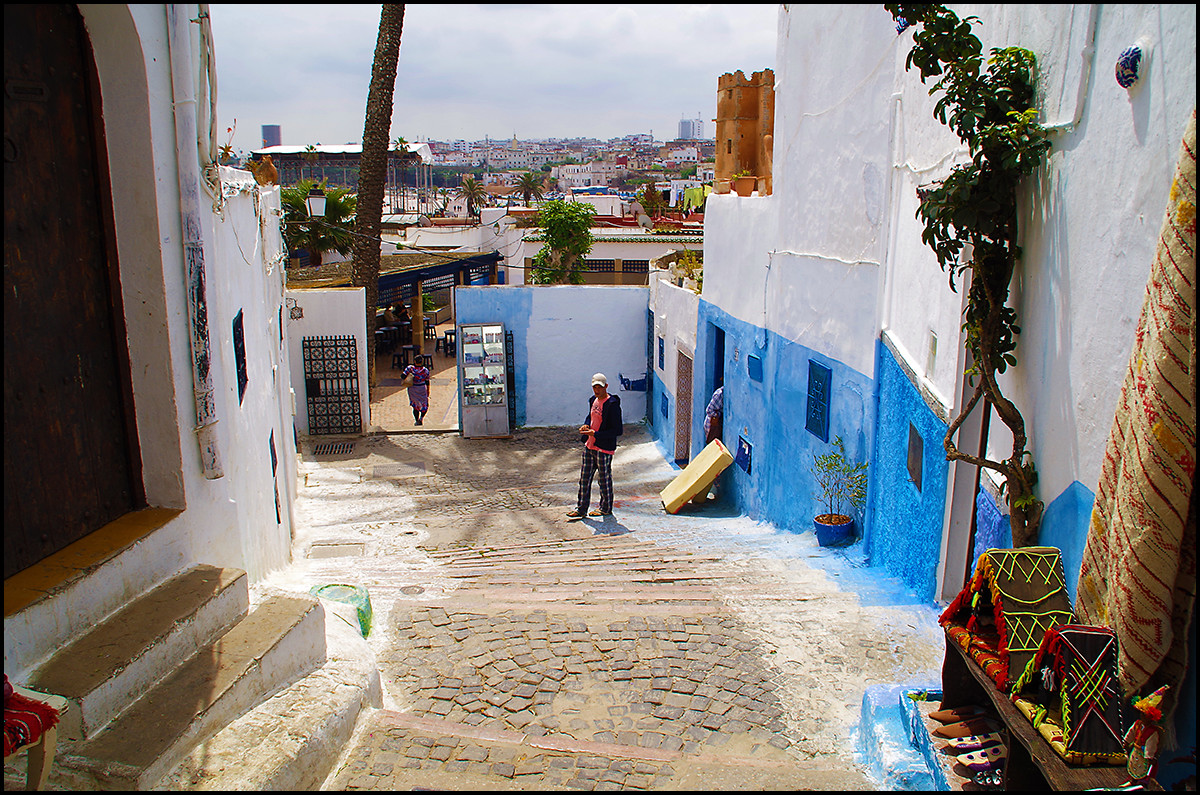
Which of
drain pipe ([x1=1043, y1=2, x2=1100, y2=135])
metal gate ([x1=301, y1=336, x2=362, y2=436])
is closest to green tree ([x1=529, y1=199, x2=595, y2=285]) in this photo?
metal gate ([x1=301, y1=336, x2=362, y2=436])

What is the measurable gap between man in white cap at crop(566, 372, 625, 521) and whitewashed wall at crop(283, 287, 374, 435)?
7.83m

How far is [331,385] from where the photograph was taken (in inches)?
625

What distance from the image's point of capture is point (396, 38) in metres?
15.4

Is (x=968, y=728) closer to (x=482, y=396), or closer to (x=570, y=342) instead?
(x=482, y=396)

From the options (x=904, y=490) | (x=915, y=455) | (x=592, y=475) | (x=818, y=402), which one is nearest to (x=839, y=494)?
(x=818, y=402)

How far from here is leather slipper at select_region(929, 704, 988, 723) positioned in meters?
3.39

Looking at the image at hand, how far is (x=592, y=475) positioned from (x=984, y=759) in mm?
6314

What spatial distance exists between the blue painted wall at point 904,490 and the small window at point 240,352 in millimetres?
4369

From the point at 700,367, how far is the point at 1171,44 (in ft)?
32.0

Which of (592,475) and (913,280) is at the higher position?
(913,280)

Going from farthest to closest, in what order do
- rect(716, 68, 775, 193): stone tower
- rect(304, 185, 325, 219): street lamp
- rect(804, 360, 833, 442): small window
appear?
1. rect(304, 185, 325, 219): street lamp
2. rect(716, 68, 775, 193): stone tower
3. rect(804, 360, 833, 442): small window

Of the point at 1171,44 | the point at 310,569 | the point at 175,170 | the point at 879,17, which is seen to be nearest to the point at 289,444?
the point at 310,569

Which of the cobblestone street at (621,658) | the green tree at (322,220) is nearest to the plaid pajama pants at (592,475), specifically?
the cobblestone street at (621,658)

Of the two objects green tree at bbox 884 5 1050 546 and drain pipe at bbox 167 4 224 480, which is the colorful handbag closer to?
green tree at bbox 884 5 1050 546
